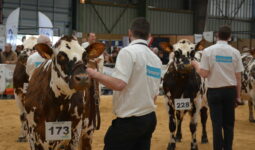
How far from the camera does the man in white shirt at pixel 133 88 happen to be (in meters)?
3.64

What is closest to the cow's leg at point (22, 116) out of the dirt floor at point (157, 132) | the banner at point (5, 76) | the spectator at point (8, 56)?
the dirt floor at point (157, 132)

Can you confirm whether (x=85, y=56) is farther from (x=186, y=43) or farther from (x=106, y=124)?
(x=106, y=124)

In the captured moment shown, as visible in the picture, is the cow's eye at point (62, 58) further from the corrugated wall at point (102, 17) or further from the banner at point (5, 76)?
the corrugated wall at point (102, 17)

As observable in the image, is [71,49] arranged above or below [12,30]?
below

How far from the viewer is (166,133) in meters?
9.17

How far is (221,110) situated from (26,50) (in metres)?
3.75

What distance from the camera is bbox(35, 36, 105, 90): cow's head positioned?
359 cm

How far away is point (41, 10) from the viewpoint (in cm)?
2556

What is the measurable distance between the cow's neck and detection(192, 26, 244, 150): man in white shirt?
8.19ft

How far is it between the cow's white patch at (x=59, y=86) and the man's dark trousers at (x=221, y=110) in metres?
2.51

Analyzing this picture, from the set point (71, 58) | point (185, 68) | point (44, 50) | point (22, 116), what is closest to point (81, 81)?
point (71, 58)

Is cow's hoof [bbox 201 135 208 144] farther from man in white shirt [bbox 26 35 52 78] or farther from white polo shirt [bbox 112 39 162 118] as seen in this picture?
white polo shirt [bbox 112 39 162 118]

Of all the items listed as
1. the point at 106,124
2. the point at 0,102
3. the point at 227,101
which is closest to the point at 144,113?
the point at 227,101

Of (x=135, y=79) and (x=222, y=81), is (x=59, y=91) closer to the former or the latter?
(x=135, y=79)
